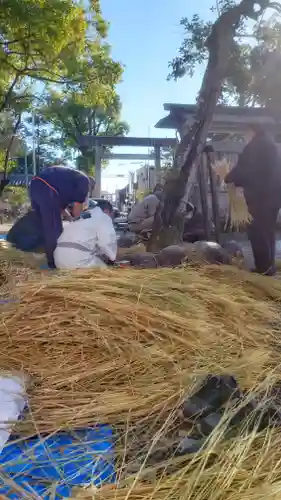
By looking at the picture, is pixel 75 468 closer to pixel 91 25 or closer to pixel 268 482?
pixel 268 482

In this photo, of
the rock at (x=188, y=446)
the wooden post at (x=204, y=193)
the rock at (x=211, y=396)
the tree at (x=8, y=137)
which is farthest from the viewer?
the tree at (x=8, y=137)

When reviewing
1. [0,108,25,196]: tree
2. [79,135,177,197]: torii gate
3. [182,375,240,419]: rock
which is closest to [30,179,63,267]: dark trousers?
[182,375,240,419]: rock

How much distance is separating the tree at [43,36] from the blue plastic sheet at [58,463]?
979 cm

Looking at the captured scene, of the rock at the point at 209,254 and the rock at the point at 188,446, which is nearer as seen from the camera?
the rock at the point at 188,446

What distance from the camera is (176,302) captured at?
94.7 inches

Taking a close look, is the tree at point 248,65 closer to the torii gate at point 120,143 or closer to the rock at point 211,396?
the torii gate at point 120,143

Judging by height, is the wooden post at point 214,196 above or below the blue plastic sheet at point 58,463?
above

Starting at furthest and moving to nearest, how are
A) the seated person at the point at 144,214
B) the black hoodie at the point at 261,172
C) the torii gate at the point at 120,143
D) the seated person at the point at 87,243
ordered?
1. the torii gate at the point at 120,143
2. the seated person at the point at 144,214
3. the black hoodie at the point at 261,172
4. the seated person at the point at 87,243

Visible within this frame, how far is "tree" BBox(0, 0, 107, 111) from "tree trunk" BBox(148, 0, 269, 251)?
13.8ft

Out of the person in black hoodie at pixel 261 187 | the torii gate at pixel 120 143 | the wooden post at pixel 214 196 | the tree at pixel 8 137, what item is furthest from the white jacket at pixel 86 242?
the tree at pixel 8 137

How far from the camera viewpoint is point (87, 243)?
3422 mm

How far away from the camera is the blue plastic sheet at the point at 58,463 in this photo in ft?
4.72

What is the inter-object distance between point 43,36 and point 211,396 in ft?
35.3

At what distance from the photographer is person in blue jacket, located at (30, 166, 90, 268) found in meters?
3.99
